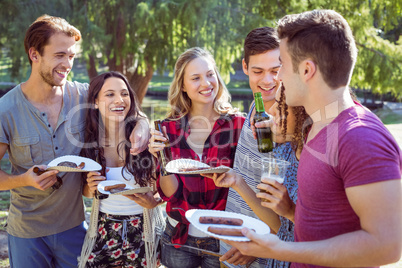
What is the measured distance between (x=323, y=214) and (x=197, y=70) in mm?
2041

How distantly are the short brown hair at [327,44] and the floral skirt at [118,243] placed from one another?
211cm

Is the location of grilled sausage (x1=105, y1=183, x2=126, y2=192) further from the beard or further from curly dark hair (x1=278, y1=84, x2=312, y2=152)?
curly dark hair (x1=278, y1=84, x2=312, y2=152)

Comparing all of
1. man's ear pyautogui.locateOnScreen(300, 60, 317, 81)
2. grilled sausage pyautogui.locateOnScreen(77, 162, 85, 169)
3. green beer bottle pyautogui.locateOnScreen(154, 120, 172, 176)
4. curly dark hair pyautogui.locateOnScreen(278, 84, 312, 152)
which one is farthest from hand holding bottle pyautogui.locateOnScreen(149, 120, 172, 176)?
man's ear pyautogui.locateOnScreen(300, 60, 317, 81)

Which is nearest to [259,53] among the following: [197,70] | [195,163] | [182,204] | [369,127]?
[197,70]

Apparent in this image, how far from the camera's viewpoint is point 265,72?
290cm

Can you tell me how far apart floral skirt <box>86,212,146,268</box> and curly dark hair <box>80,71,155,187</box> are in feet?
1.23

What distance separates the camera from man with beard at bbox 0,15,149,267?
123 inches

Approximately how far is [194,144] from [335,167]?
71.0 inches

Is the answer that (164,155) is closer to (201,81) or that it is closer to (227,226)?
(201,81)

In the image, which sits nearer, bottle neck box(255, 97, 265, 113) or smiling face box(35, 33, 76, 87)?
bottle neck box(255, 97, 265, 113)

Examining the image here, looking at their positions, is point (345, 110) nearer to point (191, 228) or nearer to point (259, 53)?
point (259, 53)

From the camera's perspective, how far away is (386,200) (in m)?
1.35

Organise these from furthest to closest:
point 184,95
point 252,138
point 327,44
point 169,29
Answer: point 169,29 → point 184,95 → point 252,138 → point 327,44

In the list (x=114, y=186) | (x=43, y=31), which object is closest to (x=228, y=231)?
(x=114, y=186)
